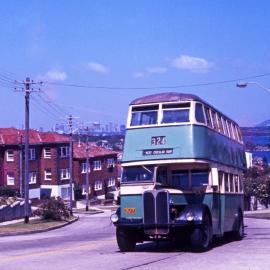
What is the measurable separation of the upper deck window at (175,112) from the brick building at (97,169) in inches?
2949

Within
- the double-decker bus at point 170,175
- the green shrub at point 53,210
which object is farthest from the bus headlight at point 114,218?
the green shrub at point 53,210

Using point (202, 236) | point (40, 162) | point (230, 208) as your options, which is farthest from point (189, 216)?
point (40, 162)

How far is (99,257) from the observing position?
16.4 m

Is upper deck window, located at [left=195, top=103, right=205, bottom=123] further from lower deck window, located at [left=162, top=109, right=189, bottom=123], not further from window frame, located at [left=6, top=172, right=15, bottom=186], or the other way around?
window frame, located at [left=6, top=172, right=15, bottom=186]

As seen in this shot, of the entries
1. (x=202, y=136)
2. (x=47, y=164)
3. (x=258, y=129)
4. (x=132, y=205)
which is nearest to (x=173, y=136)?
(x=202, y=136)

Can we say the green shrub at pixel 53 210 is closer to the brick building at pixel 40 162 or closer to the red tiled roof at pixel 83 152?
the brick building at pixel 40 162

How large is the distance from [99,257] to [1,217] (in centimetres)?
3215

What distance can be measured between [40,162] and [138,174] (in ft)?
229

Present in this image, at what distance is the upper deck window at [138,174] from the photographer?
17.6 m

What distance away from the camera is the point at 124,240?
17.8 m

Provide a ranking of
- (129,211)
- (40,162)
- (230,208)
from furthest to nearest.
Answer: (40,162), (230,208), (129,211)

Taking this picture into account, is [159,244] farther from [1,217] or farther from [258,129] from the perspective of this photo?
[258,129]

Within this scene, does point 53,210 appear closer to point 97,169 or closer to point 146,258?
point 146,258

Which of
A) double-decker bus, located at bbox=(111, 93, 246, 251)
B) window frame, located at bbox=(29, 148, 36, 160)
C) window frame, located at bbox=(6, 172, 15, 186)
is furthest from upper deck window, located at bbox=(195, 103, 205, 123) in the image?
window frame, located at bbox=(29, 148, 36, 160)
